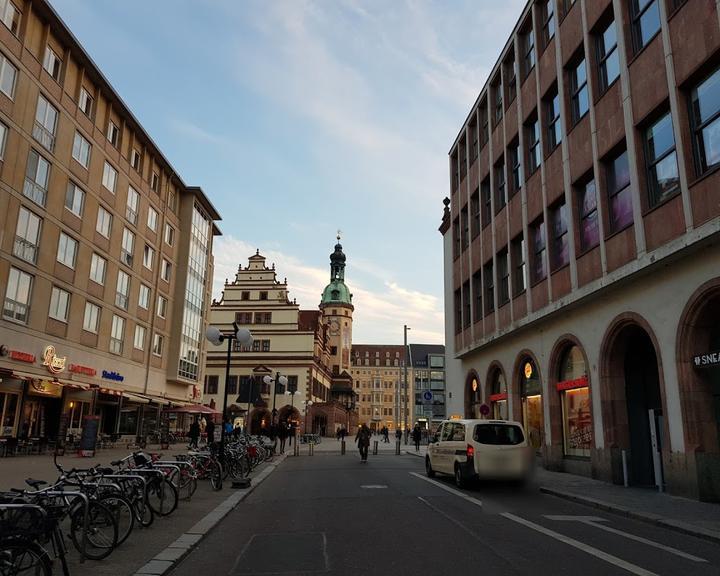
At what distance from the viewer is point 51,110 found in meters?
29.8

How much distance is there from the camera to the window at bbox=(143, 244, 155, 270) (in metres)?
42.8

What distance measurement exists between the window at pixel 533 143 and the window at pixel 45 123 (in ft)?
73.2

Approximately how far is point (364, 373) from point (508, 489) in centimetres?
13619

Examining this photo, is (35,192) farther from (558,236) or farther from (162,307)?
(558,236)

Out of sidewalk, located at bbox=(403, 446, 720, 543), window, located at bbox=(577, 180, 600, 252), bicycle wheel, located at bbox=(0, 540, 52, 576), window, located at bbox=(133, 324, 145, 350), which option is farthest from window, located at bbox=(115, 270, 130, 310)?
bicycle wheel, located at bbox=(0, 540, 52, 576)

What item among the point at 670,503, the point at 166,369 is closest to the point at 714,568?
the point at 670,503

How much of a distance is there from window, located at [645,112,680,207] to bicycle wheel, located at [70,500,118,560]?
13.6 m

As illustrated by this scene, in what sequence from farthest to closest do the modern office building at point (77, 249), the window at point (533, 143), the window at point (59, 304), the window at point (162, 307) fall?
the window at point (162, 307)
the window at point (59, 304)
the modern office building at point (77, 249)
the window at point (533, 143)

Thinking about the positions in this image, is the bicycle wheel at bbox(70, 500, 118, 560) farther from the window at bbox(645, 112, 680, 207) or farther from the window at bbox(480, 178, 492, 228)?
the window at bbox(480, 178, 492, 228)

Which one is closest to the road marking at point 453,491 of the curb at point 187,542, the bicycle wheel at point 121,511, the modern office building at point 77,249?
the curb at point 187,542

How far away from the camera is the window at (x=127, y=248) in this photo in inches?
1528

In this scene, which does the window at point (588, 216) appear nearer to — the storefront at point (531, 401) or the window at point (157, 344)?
the storefront at point (531, 401)

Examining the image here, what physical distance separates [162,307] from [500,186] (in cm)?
2861

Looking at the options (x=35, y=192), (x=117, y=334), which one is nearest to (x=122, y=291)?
(x=117, y=334)
